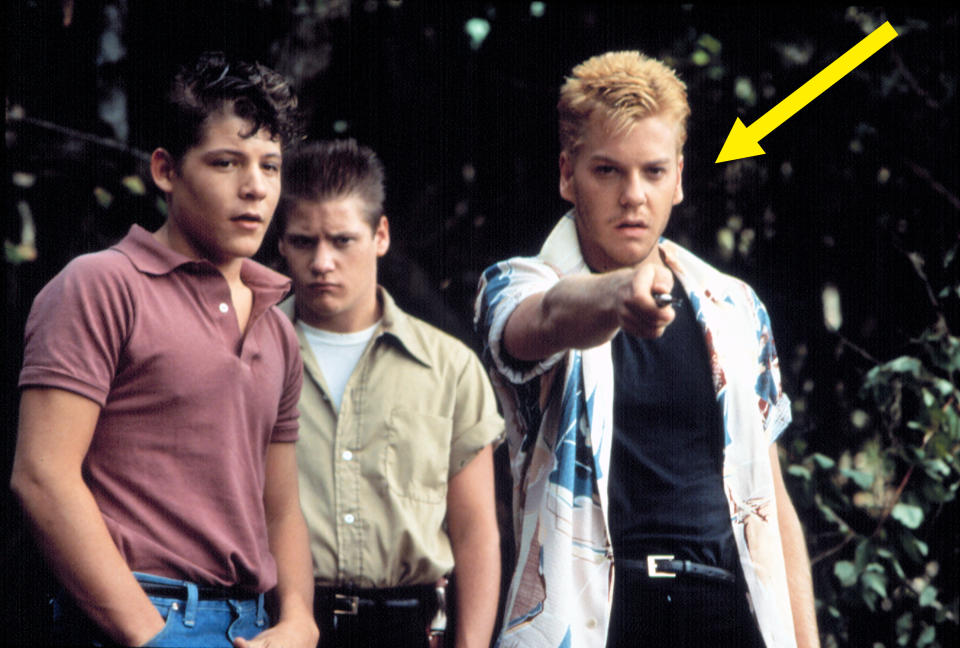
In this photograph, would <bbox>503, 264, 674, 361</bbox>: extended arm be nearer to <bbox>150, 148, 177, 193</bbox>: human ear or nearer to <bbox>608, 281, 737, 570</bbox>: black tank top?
<bbox>608, 281, 737, 570</bbox>: black tank top

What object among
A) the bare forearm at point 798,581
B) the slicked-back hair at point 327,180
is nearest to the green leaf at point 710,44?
the slicked-back hair at point 327,180

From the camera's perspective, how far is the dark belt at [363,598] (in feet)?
9.02

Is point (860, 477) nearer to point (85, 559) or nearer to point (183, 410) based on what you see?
point (183, 410)

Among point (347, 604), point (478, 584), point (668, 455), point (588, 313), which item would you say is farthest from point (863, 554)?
point (588, 313)

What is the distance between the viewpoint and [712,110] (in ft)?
12.8

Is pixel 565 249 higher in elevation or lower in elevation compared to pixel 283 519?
higher

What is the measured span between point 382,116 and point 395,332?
1.24 m

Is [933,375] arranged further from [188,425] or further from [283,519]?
[188,425]

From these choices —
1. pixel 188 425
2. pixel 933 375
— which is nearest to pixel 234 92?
pixel 188 425

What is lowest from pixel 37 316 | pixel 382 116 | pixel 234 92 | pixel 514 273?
pixel 37 316

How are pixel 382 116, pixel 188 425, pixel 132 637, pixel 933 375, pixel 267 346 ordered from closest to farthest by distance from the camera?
pixel 132 637
pixel 188 425
pixel 267 346
pixel 933 375
pixel 382 116

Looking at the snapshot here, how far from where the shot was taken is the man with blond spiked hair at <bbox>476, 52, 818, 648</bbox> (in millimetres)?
2193

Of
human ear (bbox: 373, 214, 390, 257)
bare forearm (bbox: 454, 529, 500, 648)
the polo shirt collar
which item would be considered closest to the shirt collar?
human ear (bbox: 373, 214, 390, 257)

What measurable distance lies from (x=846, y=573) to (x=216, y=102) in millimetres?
2554
